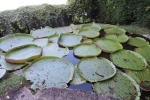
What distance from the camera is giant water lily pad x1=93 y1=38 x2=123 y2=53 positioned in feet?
8.51

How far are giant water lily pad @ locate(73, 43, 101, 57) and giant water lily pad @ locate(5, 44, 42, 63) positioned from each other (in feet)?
2.23

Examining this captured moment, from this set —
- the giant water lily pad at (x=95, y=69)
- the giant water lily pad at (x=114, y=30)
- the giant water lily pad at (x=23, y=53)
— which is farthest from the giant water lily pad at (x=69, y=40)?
the giant water lily pad at (x=114, y=30)

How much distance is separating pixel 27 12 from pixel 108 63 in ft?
7.94

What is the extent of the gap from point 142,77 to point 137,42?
111 centimetres

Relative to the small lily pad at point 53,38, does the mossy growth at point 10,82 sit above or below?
below

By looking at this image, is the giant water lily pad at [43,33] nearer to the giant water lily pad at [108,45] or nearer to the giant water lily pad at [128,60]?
the giant water lily pad at [108,45]

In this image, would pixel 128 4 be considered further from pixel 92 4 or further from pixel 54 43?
pixel 54 43

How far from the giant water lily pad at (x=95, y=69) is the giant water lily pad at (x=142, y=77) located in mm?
277

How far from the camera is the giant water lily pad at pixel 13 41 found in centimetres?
276

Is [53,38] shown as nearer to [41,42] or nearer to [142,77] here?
[41,42]

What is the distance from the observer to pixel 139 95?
171cm

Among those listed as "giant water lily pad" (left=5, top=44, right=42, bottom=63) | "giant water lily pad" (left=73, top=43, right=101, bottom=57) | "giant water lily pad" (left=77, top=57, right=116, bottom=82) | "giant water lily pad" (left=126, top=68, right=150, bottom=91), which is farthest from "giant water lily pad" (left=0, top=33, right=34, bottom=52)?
"giant water lily pad" (left=126, top=68, right=150, bottom=91)

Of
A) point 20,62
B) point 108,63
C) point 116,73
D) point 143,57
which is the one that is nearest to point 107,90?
point 116,73

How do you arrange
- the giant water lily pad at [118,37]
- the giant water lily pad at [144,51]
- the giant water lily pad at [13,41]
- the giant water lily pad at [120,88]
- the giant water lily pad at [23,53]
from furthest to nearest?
the giant water lily pad at [118,37] → the giant water lily pad at [13,41] → the giant water lily pad at [144,51] → the giant water lily pad at [23,53] → the giant water lily pad at [120,88]
